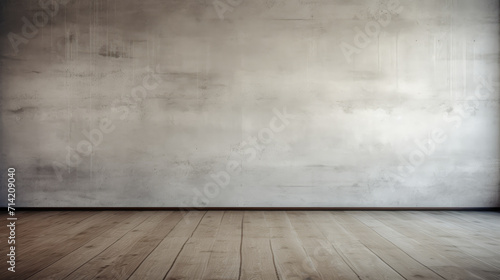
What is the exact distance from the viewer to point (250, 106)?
4816 millimetres

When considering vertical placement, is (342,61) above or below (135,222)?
above

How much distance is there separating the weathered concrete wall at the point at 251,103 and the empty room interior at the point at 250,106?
18 millimetres

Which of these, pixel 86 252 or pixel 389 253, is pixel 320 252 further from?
pixel 86 252

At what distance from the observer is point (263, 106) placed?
4.81m

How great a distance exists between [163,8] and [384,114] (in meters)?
3.17

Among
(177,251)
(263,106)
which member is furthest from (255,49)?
(177,251)

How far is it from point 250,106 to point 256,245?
2193 millimetres

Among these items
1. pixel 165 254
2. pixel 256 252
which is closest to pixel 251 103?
pixel 256 252

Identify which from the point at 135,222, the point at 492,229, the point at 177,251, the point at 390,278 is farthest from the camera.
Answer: the point at 135,222

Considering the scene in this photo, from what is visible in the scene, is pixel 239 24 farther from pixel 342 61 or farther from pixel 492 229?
pixel 492 229

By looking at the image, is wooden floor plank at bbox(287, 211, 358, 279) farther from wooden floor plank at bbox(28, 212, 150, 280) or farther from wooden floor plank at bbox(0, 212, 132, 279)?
wooden floor plank at bbox(0, 212, 132, 279)

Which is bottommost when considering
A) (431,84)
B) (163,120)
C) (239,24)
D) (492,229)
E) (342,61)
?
(492,229)

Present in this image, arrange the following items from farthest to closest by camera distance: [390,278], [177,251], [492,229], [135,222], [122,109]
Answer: [122,109]
[135,222]
[492,229]
[177,251]
[390,278]

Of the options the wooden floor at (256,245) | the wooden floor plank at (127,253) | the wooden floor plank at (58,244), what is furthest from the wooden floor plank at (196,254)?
the wooden floor plank at (58,244)
